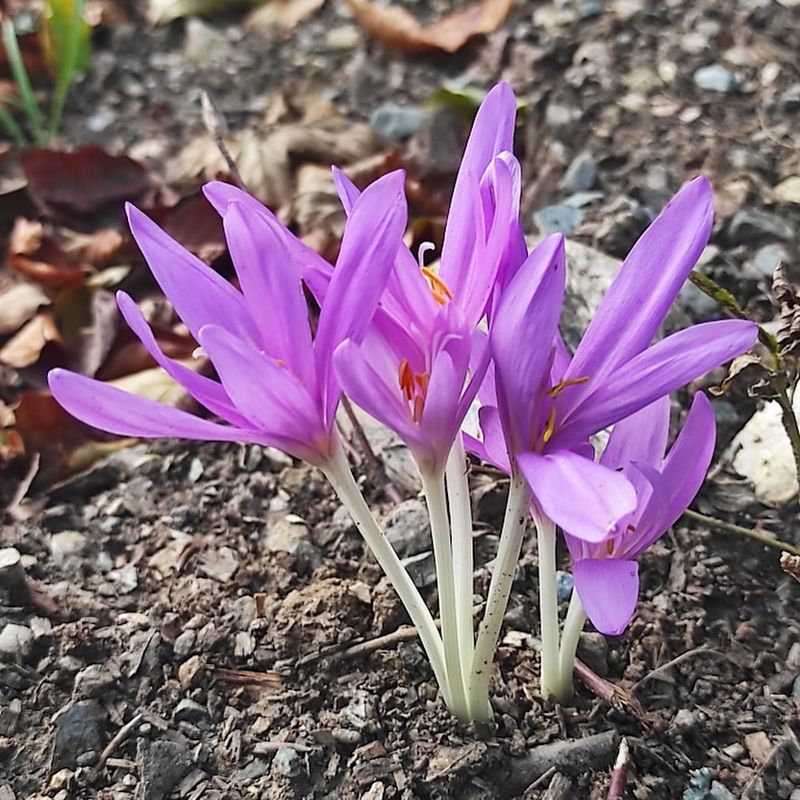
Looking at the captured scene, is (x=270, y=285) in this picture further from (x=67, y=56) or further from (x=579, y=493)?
(x=67, y=56)

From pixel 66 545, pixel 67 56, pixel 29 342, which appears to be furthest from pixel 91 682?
pixel 67 56

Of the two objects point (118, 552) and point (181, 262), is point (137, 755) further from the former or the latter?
point (181, 262)

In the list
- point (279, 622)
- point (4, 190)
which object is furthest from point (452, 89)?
point (279, 622)

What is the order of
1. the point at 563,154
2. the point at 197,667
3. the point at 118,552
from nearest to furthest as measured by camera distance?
the point at 197,667, the point at 118,552, the point at 563,154

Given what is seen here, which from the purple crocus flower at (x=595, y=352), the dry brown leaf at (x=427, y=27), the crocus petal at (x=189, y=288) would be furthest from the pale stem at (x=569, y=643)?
the dry brown leaf at (x=427, y=27)

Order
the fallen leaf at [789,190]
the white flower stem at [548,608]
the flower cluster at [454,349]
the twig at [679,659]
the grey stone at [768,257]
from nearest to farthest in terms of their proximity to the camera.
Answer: the flower cluster at [454,349]
the white flower stem at [548,608]
the twig at [679,659]
the grey stone at [768,257]
the fallen leaf at [789,190]

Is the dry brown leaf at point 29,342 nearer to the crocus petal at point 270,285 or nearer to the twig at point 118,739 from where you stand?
the twig at point 118,739
